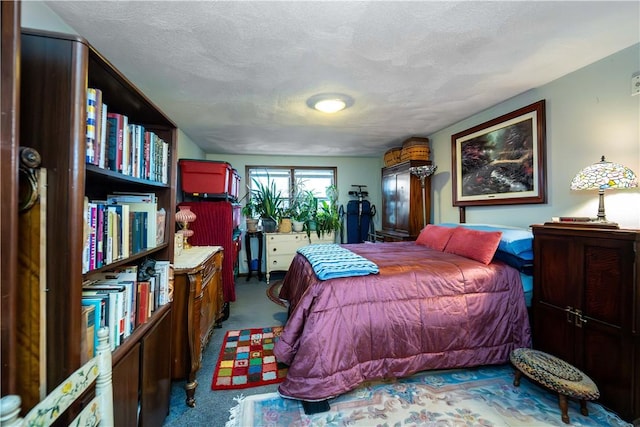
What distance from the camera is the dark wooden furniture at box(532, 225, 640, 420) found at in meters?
1.37

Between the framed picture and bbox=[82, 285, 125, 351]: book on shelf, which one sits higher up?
the framed picture

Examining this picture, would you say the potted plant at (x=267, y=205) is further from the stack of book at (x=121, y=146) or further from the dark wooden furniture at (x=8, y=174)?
the dark wooden furniture at (x=8, y=174)

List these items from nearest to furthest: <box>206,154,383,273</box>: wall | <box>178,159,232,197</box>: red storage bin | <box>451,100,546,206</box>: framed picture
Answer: <box>451,100,546,206</box>: framed picture, <box>178,159,232,197</box>: red storage bin, <box>206,154,383,273</box>: wall

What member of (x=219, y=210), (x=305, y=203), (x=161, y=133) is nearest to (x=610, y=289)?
(x=161, y=133)

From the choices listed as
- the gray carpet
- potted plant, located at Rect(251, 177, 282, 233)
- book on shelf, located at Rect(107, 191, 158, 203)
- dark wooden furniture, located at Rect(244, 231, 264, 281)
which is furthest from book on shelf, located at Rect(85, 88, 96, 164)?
dark wooden furniture, located at Rect(244, 231, 264, 281)

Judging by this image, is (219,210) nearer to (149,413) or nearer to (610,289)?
(149,413)

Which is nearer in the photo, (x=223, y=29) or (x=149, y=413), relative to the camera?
(x=149, y=413)

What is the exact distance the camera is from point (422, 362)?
1714mm

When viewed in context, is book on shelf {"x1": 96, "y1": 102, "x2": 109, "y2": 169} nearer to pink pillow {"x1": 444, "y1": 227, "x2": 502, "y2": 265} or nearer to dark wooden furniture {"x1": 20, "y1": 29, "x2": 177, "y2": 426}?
dark wooden furniture {"x1": 20, "y1": 29, "x2": 177, "y2": 426}

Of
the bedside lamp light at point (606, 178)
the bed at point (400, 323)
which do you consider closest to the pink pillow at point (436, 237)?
the bed at point (400, 323)

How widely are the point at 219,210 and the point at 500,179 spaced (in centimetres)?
302

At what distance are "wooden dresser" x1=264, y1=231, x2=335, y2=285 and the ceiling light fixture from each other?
91.1 inches

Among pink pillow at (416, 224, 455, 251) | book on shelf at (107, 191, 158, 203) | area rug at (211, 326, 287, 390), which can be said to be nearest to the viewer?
book on shelf at (107, 191, 158, 203)

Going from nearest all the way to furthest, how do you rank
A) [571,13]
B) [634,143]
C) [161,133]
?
[571,13], [161,133], [634,143]
